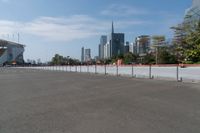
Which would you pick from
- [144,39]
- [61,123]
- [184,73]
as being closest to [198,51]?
[184,73]

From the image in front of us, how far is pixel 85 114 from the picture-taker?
29.0ft

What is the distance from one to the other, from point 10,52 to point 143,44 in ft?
251

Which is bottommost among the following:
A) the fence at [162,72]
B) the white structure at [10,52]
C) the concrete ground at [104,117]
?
the concrete ground at [104,117]

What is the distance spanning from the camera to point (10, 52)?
7254 inches

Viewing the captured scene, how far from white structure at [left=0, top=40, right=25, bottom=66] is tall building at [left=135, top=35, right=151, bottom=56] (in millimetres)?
67969

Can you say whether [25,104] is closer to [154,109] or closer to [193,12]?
[154,109]

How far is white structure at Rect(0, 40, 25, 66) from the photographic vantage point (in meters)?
181

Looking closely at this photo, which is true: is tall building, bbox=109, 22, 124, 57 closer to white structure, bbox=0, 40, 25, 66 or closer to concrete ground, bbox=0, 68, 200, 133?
white structure, bbox=0, 40, 25, 66

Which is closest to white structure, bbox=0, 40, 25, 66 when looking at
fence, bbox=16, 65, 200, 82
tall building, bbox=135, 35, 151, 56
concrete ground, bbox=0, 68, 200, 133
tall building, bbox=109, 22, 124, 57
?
tall building, bbox=109, 22, 124, 57

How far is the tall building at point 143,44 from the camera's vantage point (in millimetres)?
141125

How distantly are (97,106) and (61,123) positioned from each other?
2838 mm

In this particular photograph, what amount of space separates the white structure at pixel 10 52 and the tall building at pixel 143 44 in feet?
223

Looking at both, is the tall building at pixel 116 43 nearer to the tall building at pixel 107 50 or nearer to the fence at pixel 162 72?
the tall building at pixel 107 50

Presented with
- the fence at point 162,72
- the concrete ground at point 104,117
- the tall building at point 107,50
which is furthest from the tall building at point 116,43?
the concrete ground at point 104,117
